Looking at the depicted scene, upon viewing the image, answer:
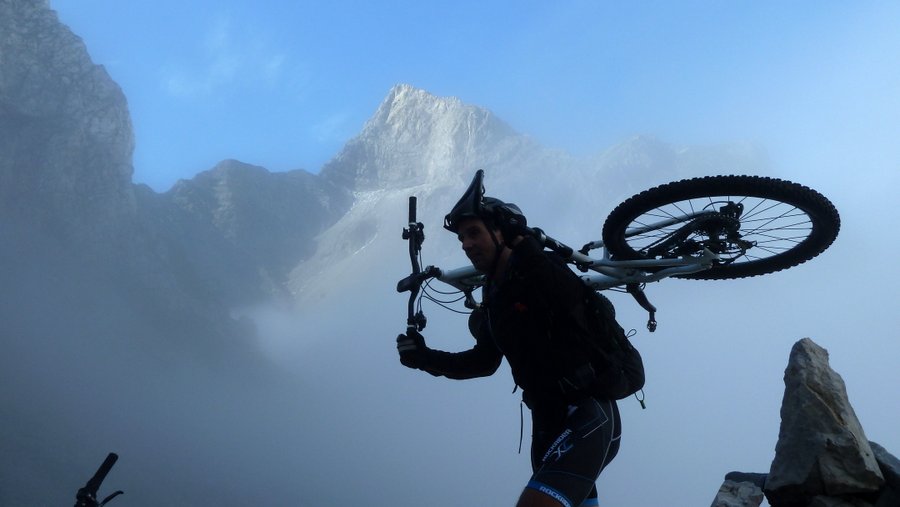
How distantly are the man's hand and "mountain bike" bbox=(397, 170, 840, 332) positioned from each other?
832 millimetres

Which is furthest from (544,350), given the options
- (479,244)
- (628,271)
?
(628,271)

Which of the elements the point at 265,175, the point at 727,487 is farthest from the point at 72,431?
the point at 265,175

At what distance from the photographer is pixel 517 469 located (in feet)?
414

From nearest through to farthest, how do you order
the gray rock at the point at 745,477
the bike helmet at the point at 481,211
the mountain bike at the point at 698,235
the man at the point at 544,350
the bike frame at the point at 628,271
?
the man at the point at 544,350, the bike helmet at the point at 481,211, the mountain bike at the point at 698,235, the bike frame at the point at 628,271, the gray rock at the point at 745,477

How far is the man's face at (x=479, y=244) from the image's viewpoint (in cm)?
395

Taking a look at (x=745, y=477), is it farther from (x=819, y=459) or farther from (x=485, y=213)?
(x=485, y=213)

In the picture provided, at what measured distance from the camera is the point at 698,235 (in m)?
6.32

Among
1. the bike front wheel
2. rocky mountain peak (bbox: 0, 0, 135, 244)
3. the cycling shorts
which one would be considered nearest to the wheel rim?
the bike front wheel

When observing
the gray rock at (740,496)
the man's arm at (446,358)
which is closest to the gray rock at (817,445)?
the gray rock at (740,496)

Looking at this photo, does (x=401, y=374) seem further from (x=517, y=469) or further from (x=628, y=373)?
(x=628, y=373)

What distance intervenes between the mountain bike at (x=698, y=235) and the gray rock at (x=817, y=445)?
137cm

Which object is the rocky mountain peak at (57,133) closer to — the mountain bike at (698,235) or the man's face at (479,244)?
the mountain bike at (698,235)

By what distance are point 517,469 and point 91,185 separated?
103797mm

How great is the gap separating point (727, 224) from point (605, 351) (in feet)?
11.0
